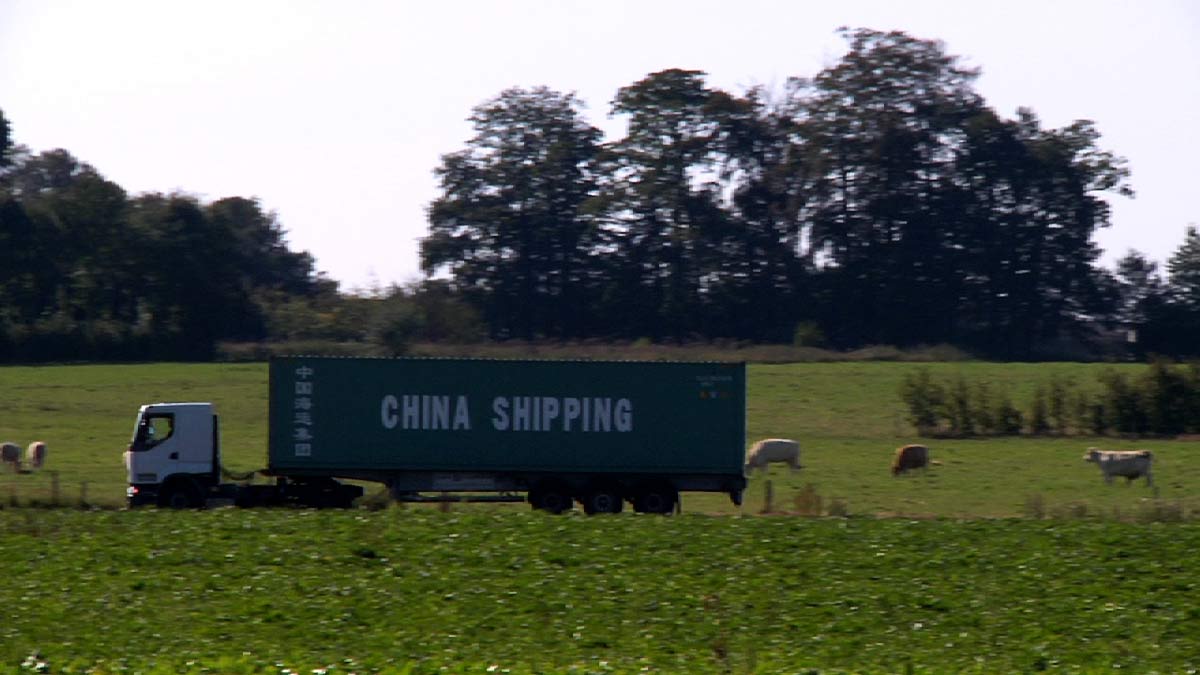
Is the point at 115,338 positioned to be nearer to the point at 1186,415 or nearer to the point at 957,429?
the point at 957,429

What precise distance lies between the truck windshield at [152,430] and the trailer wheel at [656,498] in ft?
29.4

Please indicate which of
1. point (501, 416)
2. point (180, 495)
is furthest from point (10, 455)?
point (501, 416)

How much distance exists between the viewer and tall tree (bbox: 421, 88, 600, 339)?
263ft

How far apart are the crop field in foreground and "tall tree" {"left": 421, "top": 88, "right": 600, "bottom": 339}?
54.2 m

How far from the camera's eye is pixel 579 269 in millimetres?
81062

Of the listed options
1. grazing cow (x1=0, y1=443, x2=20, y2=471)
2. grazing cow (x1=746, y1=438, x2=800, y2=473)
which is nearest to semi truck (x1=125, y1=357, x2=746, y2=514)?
grazing cow (x1=746, y1=438, x2=800, y2=473)

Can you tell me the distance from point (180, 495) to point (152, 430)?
1.35 meters

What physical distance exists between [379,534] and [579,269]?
57.6 meters

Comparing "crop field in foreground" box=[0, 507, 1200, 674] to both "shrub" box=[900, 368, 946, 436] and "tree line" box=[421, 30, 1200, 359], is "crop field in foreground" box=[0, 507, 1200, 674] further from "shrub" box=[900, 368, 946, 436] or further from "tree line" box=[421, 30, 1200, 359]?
"tree line" box=[421, 30, 1200, 359]

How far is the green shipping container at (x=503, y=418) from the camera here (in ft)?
95.0

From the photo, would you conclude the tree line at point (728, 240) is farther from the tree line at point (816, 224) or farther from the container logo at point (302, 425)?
the container logo at point (302, 425)

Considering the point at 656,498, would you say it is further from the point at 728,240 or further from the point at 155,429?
the point at 728,240

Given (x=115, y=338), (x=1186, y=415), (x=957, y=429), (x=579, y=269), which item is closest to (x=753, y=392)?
(x=957, y=429)

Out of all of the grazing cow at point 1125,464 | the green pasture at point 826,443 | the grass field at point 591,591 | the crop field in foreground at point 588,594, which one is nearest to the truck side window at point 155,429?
the grass field at point 591,591
